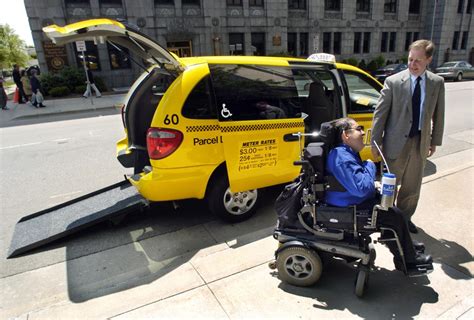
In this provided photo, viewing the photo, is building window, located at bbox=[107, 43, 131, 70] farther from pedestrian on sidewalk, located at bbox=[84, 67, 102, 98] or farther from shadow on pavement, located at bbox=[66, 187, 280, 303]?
shadow on pavement, located at bbox=[66, 187, 280, 303]

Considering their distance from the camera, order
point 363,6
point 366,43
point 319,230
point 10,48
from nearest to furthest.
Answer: point 319,230, point 363,6, point 366,43, point 10,48

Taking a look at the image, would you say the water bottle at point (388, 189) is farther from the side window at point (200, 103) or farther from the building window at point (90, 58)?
the building window at point (90, 58)

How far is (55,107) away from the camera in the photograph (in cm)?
1636

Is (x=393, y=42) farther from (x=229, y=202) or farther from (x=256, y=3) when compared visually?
(x=229, y=202)

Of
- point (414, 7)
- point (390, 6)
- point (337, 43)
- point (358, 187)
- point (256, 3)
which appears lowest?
point (358, 187)

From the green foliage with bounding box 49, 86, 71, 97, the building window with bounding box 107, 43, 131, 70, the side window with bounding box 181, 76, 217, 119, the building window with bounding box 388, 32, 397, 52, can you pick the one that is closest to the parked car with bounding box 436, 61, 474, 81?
the building window with bounding box 388, 32, 397, 52

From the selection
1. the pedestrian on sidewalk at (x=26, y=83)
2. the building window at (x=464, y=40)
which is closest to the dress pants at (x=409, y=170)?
the pedestrian on sidewalk at (x=26, y=83)

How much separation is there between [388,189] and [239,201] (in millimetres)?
1991

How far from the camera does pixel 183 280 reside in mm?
3041

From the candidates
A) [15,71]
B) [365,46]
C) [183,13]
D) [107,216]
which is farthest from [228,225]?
[365,46]

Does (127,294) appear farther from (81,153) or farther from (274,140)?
(81,153)

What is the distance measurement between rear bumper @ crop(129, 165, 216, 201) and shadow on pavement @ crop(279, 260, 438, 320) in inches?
56.3

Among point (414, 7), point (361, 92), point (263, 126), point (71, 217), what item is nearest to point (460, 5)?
point (414, 7)

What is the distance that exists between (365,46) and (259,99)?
32.7 m
